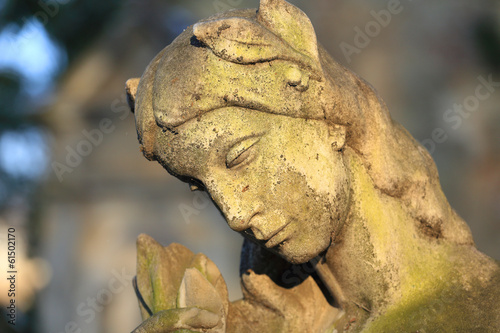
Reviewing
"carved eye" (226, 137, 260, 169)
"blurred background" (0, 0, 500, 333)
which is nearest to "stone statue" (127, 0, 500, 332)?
"carved eye" (226, 137, 260, 169)

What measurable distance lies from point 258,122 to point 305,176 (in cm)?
12

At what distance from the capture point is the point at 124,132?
3660mm

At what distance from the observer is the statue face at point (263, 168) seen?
0.83 m

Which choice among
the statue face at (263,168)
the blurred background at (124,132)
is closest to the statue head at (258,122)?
the statue face at (263,168)

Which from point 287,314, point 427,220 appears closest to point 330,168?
point 427,220

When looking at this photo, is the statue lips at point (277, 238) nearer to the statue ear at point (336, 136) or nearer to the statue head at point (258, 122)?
the statue head at point (258, 122)

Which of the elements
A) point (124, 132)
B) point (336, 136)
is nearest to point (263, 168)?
point (336, 136)

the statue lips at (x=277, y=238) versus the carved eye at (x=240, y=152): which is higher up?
the carved eye at (x=240, y=152)

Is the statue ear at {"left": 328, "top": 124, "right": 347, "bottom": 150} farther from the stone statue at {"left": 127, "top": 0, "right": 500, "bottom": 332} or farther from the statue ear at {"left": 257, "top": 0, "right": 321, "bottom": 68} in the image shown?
the statue ear at {"left": 257, "top": 0, "right": 321, "bottom": 68}

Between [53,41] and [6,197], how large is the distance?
1.02m

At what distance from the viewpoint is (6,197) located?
3.16 m

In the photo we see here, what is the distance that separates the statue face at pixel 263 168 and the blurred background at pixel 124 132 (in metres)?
2.15

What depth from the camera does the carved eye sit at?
82 cm

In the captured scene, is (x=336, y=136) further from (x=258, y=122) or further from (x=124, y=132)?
(x=124, y=132)
